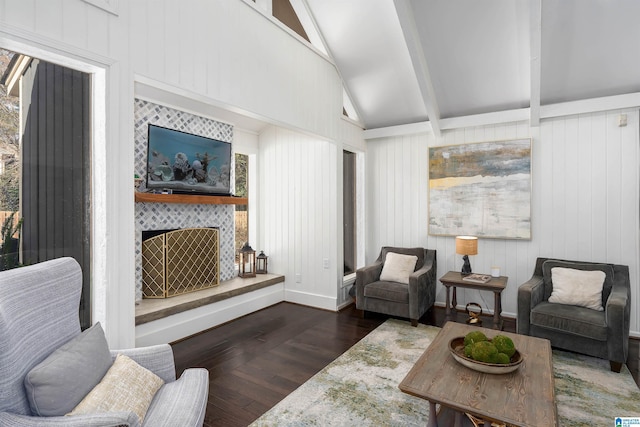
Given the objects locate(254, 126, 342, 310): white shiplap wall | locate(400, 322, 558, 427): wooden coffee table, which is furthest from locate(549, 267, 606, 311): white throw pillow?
locate(254, 126, 342, 310): white shiplap wall

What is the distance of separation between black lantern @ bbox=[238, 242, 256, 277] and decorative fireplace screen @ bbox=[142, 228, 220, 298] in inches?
19.1

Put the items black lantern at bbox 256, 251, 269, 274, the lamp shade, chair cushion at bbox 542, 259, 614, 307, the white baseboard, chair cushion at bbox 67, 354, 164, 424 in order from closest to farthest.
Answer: chair cushion at bbox 67, 354, 164, 424, chair cushion at bbox 542, 259, 614, 307, the lamp shade, the white baseboard, black lantern at bbox 256, 251, 269, 274

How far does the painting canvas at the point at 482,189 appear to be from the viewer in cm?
414

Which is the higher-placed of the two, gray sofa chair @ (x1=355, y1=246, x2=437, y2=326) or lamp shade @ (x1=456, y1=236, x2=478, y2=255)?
lamp shade @ (x1=456, y1=236, x2=478, y2=255)

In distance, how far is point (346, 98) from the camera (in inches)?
193

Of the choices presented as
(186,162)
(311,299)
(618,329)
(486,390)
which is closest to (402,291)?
(311,299)

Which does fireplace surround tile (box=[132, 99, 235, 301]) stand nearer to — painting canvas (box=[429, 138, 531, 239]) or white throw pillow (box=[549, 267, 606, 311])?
painting canvas (box=[429, 138, 531, 239])

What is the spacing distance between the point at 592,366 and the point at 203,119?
495 centimetres

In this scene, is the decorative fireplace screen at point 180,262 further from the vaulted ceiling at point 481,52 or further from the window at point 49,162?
the vaulted ceiling at point 481,52

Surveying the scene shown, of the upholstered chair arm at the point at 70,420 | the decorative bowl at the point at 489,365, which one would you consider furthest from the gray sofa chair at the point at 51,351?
the decorative bowl at the point at 489,365

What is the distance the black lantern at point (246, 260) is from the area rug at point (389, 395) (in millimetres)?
2118

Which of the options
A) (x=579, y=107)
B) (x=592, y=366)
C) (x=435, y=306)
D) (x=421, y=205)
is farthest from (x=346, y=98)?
(x=592, y=366)

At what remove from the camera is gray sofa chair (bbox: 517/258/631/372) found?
2.80 meters

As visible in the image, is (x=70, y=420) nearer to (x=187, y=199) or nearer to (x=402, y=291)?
(x=187, y=199)
